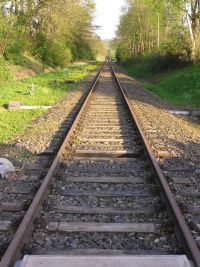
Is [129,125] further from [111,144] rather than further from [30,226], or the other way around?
[30,226]

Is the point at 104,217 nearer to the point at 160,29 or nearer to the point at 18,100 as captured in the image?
the point at 18,100

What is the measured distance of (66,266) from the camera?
3.67 m

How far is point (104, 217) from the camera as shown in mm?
4965

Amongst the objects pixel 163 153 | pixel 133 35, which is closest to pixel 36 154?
pixel 163 153

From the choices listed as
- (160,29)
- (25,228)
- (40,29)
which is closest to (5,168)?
(25,228)

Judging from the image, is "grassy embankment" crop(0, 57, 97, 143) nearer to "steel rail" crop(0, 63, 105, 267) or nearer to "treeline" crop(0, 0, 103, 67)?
"steel rail" crop(0, 63, 105, 267)

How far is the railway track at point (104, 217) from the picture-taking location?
3.93 m

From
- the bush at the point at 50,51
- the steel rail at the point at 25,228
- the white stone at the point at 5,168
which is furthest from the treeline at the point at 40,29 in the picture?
the steel rail at the point at 25,228

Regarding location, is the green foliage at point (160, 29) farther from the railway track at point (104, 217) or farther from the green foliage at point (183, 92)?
the railway track at point (104, 217)

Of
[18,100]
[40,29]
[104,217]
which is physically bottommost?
[18,100]

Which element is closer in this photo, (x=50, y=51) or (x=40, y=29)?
(x=40, y=29)

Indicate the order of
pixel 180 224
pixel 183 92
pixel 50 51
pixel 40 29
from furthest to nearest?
pixel 50 51 → pixel 40 29 → pixel 183 92 → pixel 180 224

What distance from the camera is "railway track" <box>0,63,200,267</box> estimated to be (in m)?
3.93

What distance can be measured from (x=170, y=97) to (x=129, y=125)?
9.32 metres
